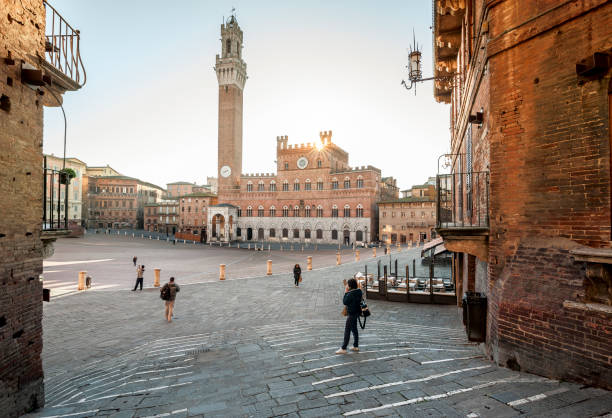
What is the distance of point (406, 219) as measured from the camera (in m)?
53.5

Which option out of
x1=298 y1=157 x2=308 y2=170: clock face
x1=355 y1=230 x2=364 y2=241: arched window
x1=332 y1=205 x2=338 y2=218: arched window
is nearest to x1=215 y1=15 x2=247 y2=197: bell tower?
x1=298 y1=157 x2=308 y2=170: clock face

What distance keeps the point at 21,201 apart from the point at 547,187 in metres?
7.89

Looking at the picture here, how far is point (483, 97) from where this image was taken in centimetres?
647

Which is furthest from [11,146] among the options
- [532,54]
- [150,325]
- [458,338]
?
[458,338]

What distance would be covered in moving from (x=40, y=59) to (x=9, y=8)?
→ 0.77 meters

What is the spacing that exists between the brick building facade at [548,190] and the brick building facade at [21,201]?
6930mm

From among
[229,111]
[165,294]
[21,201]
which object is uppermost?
[229,111]

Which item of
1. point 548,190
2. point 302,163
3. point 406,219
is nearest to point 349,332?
point 548,190

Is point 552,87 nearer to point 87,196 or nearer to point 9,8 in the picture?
point 9,8

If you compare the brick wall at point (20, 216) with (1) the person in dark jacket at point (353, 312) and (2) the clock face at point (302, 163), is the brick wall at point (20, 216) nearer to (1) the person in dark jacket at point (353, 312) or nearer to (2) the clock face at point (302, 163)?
(1) the person in dark jacket at point (353, 312)

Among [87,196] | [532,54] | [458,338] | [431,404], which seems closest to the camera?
[431,404]

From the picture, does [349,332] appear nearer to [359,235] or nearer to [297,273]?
[297,273]

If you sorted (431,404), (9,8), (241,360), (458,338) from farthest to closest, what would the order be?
(458,338), (241,360), (9,8), (431,404)

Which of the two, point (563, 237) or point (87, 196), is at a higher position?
point (87, 196)
